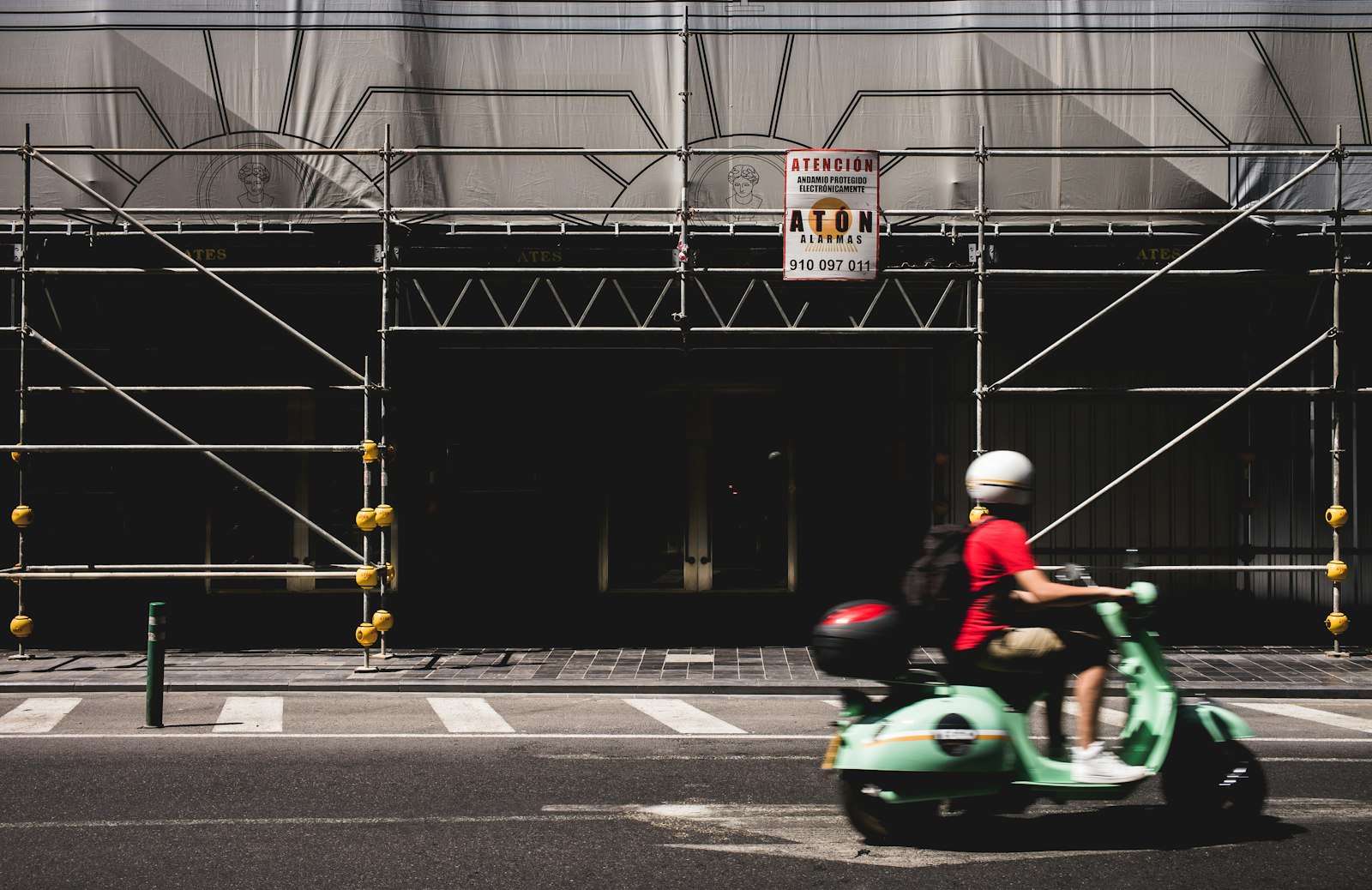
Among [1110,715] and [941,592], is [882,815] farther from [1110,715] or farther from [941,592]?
[1110,715]

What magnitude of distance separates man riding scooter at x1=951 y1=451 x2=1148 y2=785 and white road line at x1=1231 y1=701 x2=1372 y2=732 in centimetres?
410

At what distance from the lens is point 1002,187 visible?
12781mm

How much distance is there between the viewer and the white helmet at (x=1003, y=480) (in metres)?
5.56

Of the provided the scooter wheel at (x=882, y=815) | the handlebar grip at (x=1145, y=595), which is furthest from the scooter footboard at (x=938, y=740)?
the handlebar grip at (x=1145, y=595)

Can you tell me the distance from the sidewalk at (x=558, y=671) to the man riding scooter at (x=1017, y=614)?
4.53 meters

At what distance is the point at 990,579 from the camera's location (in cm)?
546

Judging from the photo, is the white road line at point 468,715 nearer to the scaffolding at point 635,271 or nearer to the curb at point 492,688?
the curb at point 492,688

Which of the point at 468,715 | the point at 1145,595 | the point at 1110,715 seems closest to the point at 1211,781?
the point at 1145,595

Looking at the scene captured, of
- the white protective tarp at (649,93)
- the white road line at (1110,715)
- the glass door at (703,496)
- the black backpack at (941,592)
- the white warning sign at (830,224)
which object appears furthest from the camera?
the glass door at (703,496)

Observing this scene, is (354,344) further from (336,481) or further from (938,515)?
(938,515)

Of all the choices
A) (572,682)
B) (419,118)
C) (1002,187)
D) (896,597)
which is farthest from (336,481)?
(1002,187)

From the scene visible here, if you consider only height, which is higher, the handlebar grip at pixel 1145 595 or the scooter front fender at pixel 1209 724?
the handlebar grip at pixel 1145 595

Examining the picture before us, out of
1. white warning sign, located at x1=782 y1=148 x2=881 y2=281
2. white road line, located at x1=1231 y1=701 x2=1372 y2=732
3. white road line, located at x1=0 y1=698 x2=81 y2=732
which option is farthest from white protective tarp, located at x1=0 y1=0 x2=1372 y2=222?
white road line, located at x1=1231 y1=701 x2=1372 y2=732

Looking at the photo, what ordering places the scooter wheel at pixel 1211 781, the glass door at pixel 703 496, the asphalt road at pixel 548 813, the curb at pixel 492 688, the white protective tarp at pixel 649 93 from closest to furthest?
1. the asphalt road at pixel 548 813
2. the scooter wheel at pixel 1211 781
3. the curb at pixel 492 688
4. the white protective tarp at pixel 649 93
5. the glass door at pixel 703 496
